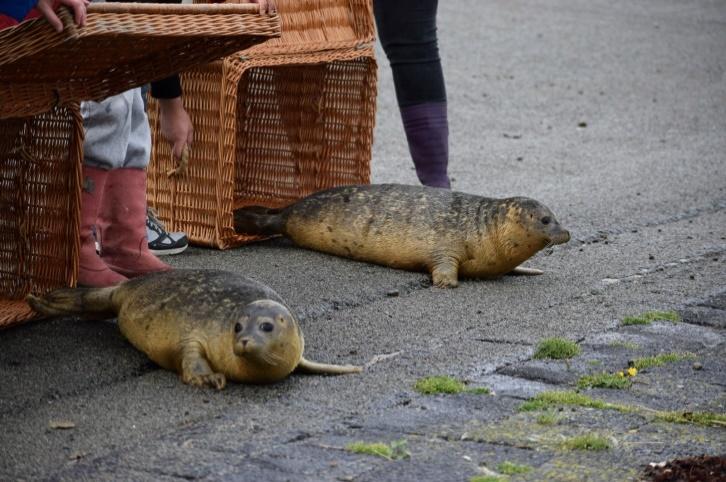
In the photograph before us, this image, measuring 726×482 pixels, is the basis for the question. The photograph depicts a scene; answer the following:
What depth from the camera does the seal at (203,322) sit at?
12.2 feet

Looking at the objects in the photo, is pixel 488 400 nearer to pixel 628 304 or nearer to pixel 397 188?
pixel 628 304

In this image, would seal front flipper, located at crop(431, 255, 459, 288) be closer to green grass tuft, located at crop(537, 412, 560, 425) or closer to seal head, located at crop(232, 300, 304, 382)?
seal head, located at crop(232, 300, 304, 382)

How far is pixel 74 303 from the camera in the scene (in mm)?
4309

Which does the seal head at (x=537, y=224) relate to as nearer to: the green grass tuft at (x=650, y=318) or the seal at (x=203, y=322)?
the green grass tuft at (x=650, y=318)

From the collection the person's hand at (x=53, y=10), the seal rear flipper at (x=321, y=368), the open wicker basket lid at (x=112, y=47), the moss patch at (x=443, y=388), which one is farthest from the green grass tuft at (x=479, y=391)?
the person's hand at (x=53, y=10)

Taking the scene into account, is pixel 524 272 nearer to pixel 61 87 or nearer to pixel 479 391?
pixel 479 391

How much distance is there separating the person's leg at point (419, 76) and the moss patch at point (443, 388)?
247 cm

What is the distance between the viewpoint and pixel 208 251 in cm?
557

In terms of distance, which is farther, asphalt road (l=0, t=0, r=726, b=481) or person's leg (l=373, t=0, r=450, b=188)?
person's leg (l=373, t=0, r=450, b=188)

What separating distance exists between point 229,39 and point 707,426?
5.95ft

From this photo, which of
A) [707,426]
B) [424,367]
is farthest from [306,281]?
[707,426]

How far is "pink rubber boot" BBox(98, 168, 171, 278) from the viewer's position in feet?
15.7

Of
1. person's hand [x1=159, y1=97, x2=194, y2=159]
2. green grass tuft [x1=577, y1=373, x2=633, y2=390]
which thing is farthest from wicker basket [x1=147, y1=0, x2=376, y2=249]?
green grass tuft [x1=577, y1=373, x2=633, y2=390]

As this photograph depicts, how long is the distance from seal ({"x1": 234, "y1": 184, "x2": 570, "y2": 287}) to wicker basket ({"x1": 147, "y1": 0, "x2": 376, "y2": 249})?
34cm
